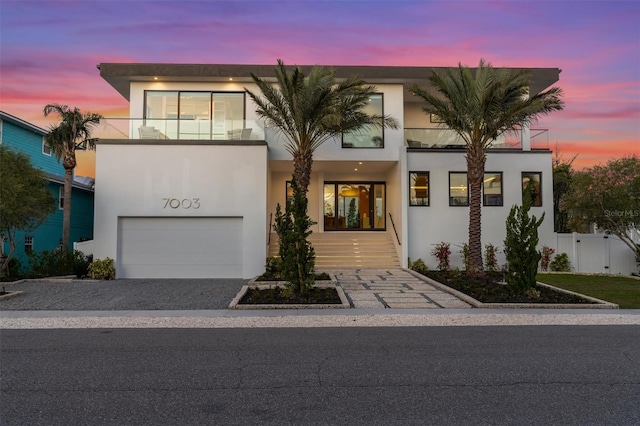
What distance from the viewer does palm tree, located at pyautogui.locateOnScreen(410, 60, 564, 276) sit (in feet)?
45.1

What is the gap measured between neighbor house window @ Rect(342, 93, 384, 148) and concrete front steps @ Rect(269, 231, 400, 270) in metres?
4.43

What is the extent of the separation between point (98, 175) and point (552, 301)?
16184mm

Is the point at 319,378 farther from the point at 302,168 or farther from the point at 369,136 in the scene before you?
the point at 369,136

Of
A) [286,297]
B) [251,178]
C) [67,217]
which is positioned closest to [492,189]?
[251,178]

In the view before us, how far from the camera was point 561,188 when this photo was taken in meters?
26.8

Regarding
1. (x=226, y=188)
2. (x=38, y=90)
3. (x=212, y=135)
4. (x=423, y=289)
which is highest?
(x=38, y=90)

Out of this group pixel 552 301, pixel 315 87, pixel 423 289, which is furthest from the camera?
pixel 315 87

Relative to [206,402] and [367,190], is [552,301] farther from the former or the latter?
[367,190]

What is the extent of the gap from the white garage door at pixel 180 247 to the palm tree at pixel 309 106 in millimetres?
4036

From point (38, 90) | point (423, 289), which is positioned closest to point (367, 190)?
point (423, 289)

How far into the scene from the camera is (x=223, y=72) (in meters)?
18.6

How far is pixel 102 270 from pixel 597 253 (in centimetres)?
2073

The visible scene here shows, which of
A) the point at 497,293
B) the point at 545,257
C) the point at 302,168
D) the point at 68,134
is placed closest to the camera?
the point at 497,293

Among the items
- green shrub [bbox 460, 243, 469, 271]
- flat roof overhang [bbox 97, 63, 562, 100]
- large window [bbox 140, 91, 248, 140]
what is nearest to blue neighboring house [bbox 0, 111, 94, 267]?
flat roof overhang [bbox 97, 63, 562, 100]
